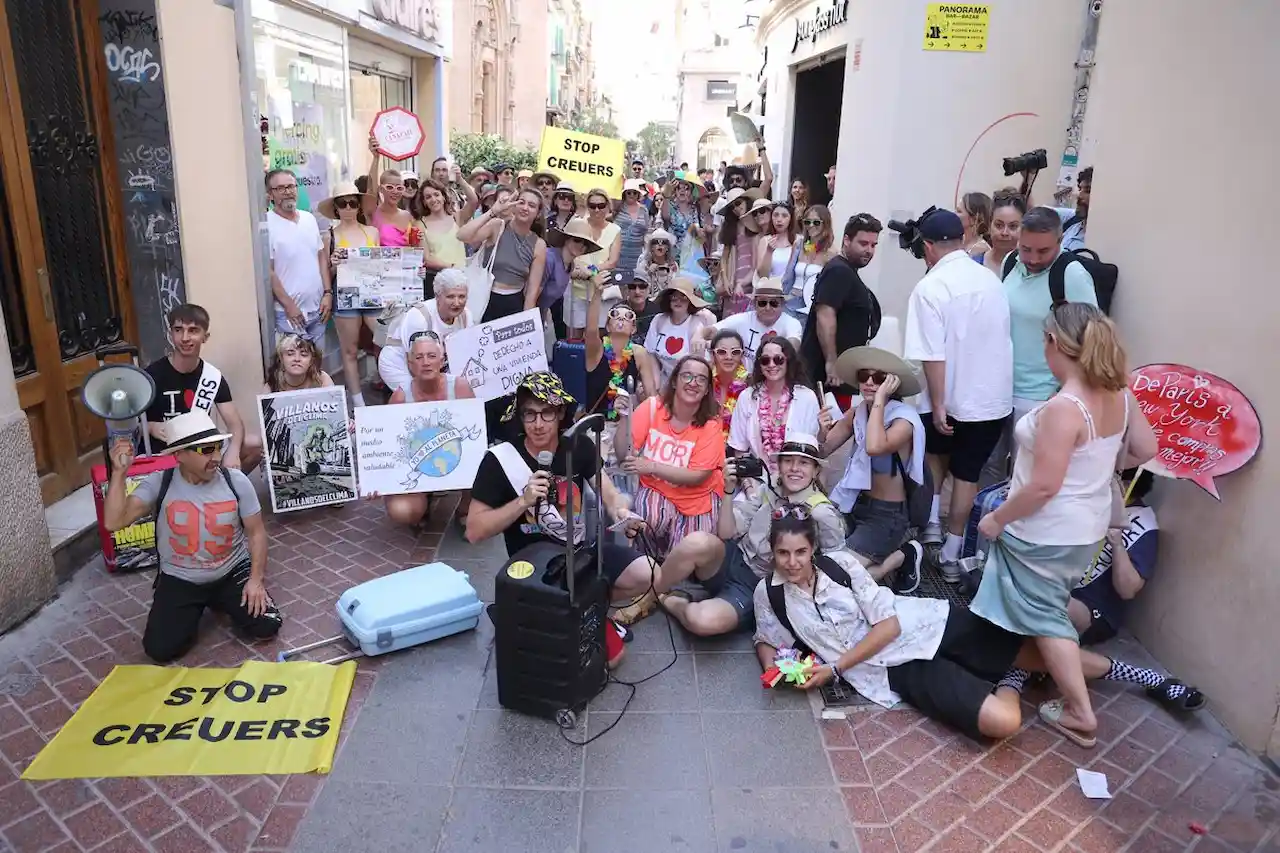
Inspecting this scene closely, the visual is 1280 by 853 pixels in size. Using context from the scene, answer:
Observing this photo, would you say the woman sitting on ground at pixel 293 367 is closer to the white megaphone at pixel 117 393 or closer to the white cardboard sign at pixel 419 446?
the white cardboard sign at pixel 419 446

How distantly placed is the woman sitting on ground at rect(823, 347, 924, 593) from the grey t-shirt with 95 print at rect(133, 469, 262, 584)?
336 centimetres

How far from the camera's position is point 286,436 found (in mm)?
5996

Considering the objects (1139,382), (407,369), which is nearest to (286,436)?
(407,369)

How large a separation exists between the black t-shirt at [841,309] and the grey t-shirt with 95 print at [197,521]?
3.72m

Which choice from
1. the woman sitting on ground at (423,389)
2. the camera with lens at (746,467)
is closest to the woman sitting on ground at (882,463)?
the camera with lens at (746,467)

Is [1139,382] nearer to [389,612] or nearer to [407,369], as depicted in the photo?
[389,612]

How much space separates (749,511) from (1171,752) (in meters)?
2.32

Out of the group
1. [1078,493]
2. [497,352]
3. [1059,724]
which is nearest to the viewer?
[1078,493]

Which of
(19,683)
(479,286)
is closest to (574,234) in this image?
(479,286)

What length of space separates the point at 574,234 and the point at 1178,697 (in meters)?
5.66

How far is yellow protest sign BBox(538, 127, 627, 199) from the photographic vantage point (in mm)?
9344

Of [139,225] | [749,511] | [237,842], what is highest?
[139,225]

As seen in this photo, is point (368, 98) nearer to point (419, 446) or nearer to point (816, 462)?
point (419, 446)

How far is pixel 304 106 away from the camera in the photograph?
30.4 ft
